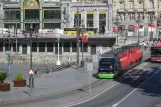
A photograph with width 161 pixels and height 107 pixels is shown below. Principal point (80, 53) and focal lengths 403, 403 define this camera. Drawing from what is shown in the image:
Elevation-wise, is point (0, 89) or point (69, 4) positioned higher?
point (69, 4)

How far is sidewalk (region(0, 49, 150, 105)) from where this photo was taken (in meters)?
39.5

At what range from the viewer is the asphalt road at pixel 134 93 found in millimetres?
35750

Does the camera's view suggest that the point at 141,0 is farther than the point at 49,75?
Yes

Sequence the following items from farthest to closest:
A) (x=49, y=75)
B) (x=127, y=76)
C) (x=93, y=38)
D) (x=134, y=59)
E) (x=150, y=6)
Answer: (x=150, y=6)
(x=93, y=38)
(x=134, y=59)
(x=49, y=75)
(x=127, y=76)

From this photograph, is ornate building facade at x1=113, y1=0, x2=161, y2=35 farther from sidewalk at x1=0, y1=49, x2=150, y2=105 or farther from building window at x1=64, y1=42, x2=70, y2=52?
sidewalk at x1=0, y1=49, x2=150, y2=105

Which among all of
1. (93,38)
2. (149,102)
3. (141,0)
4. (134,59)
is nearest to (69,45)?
(93,38)

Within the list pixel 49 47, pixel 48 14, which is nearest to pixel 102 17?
pixel 48 14

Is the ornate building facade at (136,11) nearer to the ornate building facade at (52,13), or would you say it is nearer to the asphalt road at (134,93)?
the ornate building facade at (52,13)

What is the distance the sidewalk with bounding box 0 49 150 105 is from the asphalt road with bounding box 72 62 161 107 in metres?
4.55

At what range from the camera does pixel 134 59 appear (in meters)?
64.4

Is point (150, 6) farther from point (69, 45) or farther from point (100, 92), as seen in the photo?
point (100, 92)

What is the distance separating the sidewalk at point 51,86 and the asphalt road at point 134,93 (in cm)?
455

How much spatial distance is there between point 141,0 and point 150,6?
3492 millimetres

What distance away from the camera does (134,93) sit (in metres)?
41.2
